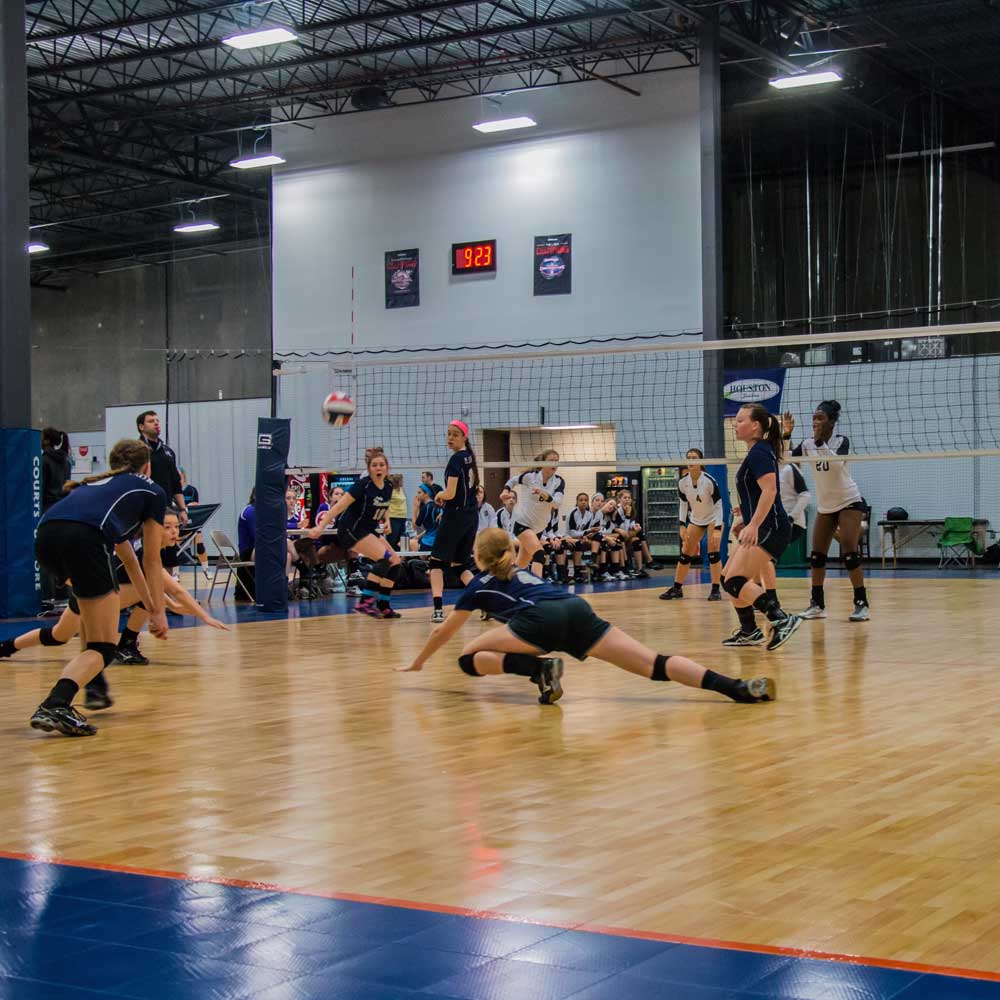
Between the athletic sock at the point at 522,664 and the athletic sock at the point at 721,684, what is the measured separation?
80 centimetres

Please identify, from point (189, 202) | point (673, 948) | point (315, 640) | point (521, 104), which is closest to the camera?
point (673, 948)

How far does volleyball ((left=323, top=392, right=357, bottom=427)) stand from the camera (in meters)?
12.1

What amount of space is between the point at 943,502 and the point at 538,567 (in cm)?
1002

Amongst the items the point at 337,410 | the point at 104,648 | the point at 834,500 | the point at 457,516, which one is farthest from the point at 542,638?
the point at 337,410

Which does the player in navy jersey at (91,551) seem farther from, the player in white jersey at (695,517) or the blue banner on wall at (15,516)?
the player in white jersey at (695,517)

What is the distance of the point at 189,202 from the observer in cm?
2680

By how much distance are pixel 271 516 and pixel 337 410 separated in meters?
1.38

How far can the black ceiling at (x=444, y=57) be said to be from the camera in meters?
19.1

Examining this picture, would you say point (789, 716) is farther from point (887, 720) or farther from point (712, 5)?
point (712, 5)

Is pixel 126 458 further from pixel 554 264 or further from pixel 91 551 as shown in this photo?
pixel 554 264

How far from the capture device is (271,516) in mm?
12820

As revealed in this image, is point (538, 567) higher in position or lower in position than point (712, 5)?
lower

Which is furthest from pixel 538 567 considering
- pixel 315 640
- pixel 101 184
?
pixel 101 184

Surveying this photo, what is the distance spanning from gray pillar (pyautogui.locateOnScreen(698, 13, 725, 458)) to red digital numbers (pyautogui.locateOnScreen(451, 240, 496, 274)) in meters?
3.81
